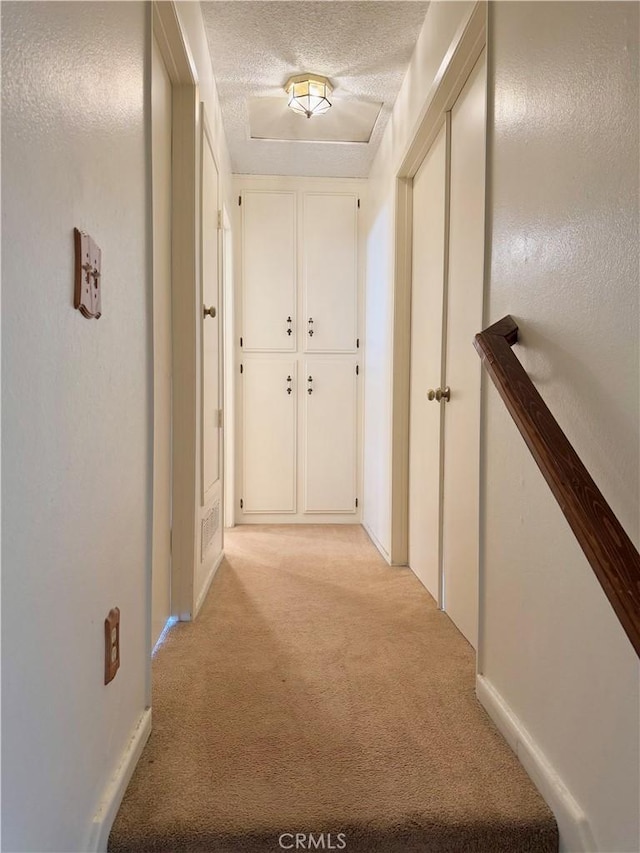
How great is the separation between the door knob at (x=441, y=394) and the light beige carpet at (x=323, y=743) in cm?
84

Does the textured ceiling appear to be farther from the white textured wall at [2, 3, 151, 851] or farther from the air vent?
the air vent

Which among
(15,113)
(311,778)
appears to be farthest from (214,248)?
(311,778)

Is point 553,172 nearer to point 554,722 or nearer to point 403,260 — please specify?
point 554,722

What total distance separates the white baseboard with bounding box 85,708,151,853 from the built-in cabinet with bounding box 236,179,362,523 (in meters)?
2.61

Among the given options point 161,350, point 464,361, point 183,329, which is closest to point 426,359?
point 464,361

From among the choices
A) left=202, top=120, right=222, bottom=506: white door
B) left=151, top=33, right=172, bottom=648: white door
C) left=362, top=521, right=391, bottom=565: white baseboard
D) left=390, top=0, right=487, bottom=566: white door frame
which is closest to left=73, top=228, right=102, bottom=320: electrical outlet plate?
left=151, top=33, right=172, bottom=648: white door

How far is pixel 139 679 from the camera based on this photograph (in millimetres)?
1296

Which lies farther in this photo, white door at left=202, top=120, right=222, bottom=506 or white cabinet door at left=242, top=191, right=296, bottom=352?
white cabinet door at left=242, top=191, right=296, bottom=352

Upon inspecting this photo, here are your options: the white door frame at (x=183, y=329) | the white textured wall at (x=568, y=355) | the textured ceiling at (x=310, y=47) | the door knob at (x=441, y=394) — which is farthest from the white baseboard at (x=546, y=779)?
the textured ceiling at (x=310, y=47)

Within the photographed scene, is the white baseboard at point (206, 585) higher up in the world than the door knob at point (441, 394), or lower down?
lower down

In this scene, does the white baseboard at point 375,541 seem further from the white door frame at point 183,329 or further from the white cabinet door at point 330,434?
the white door frame at point 183,329

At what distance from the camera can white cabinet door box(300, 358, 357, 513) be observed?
3.88 metres

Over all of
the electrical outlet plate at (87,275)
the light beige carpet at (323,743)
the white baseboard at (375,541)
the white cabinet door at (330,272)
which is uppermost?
the white cabinet door at (330,272)

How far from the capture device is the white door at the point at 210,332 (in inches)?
90.1
